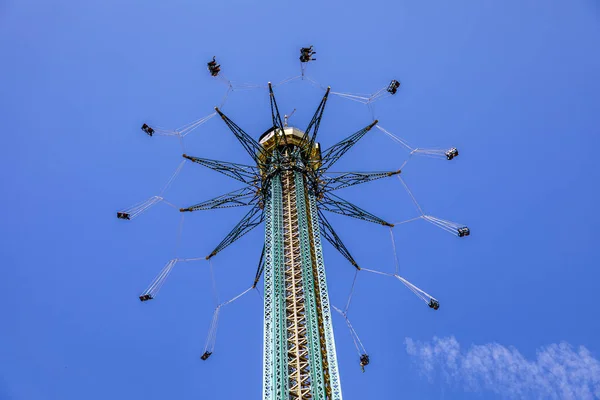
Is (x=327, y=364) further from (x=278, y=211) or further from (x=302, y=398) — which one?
(x=278, y=211)

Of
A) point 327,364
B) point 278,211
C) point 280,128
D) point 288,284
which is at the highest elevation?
point 280,128

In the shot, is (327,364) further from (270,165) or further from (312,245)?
(270,165)

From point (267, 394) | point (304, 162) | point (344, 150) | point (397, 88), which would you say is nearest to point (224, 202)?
point (304, 162)

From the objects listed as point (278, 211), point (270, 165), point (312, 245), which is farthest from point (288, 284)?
point (270, 165)

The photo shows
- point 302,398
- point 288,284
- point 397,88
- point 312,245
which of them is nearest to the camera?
point 302,398

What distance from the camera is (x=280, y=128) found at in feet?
150

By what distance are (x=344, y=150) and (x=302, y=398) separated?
22168 millimetres

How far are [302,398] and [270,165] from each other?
20.0m

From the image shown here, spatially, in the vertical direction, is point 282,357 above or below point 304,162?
below

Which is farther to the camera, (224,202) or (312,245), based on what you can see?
(224,202)

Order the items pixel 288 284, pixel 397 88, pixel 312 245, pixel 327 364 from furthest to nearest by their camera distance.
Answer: pixel 397 88 → pixel 312 245 → pixel 288 284 → pixel 327 364

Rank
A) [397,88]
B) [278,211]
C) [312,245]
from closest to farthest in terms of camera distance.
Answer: [312,245]
[278,211]
[397,88]

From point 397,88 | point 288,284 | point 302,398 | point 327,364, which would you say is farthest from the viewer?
point 397,88

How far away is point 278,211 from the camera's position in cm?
4031
